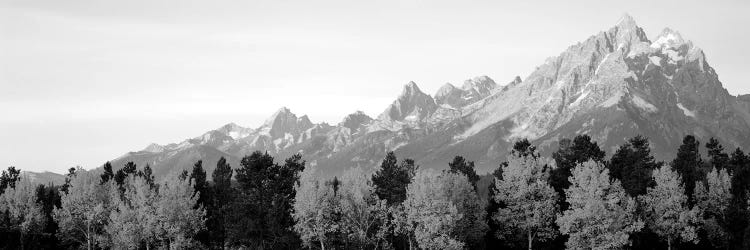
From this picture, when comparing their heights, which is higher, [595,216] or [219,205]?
[219,205]

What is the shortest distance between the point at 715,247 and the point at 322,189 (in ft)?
211

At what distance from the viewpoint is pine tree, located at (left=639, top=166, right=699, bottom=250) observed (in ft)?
337

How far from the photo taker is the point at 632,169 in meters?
115

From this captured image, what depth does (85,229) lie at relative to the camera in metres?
122

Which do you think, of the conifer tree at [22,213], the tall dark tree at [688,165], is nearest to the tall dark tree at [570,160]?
the tall dark tree at [688,165]

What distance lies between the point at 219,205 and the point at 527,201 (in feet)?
189

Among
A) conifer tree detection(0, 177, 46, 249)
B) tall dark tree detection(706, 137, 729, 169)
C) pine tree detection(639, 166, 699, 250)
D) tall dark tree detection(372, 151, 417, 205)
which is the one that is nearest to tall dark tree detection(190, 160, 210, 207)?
conifer tree detection(0, 177, 46, 249)

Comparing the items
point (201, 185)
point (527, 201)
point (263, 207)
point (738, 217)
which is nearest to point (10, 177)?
point (201, 185)

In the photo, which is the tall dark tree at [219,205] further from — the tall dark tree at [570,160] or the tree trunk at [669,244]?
the tree trunk at [669,244]

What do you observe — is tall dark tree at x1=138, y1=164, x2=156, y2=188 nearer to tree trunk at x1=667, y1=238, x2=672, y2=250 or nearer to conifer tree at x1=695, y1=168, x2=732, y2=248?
tree trunk at x1=667, y1=238, x2=672, y2=250

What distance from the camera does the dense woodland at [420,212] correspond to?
9569 centimetres

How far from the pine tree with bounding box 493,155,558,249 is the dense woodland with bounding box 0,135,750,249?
0.20 metres

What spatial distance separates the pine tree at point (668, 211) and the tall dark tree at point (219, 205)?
65581mm

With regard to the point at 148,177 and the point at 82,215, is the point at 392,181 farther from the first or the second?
the point at 148,177
